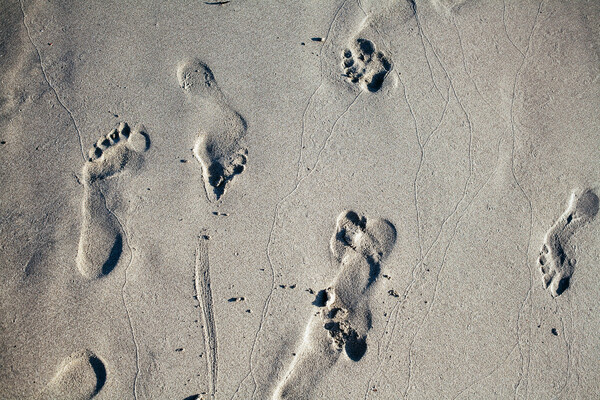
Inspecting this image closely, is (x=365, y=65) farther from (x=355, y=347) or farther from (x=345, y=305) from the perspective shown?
(x=355, y=347)

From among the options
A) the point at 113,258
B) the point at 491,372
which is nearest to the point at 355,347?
the point at 491,372

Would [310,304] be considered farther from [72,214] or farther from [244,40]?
[244,40]

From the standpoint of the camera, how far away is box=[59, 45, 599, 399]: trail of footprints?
97.4 inches

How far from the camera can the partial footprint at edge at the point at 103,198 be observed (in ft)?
8.18

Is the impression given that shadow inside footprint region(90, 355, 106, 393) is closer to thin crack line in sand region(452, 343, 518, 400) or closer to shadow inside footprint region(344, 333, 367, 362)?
shadow inside footprint region(344, 333, 367, 362)

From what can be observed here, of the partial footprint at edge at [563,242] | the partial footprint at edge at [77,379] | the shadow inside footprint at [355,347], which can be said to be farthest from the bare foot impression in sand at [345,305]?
the partial footprint at edge at [77,379]

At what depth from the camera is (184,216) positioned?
8.35 ft

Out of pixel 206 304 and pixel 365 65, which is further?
pixel 365 65

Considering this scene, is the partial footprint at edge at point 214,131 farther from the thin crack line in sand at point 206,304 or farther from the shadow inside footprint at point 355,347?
the shadow inside footprint at point 355,347

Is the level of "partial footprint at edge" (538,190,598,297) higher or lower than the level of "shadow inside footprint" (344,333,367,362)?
higher

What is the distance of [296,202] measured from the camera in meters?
2.57

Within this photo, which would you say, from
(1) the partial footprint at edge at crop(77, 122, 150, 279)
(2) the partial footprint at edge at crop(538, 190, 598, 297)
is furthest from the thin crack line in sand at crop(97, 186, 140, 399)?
(2) the partial footprint at edge at crop(538, 190, 598, 297)

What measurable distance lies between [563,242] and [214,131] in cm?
289

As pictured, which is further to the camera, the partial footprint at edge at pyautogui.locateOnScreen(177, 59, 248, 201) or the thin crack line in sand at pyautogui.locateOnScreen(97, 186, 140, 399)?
the partial footprint at edge at pyautogui.locateOnScreen(177, 59, 248, 201)
